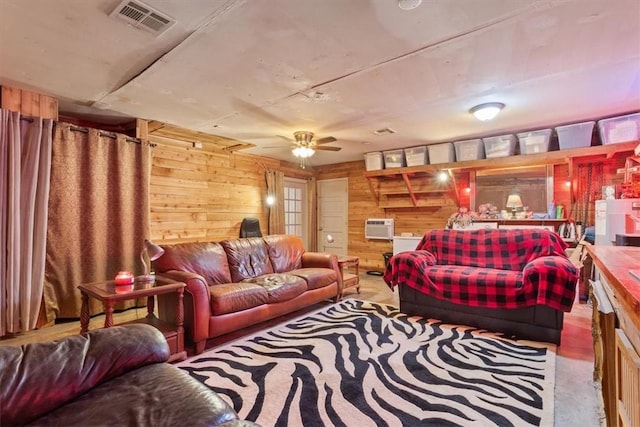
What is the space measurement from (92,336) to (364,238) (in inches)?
217

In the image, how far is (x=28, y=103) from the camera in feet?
10.1

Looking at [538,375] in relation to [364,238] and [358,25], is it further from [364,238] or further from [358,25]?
[364,238]

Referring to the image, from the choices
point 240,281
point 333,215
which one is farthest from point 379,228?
point 240,281

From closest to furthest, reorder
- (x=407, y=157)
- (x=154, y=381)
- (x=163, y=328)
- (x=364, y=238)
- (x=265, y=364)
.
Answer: (x=154, y=381), (x=265, y=364), (x=163, y=328), (x=407, y=157), (x=364, y=238)

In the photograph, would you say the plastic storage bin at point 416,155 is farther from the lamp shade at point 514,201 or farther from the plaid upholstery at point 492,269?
the plaid upholstery at point 492,269

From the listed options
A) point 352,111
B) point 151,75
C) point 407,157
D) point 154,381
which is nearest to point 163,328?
point 154,381

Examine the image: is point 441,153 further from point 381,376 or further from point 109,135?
point 109,135

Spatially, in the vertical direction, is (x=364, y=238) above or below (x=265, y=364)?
above

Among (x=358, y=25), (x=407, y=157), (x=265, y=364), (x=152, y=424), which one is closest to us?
(x=152, y=424)

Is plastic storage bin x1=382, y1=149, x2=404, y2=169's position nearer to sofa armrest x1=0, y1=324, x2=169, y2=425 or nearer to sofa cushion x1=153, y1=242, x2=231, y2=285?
sofa cushion x1=153, y1=242, x2=231, y2=285

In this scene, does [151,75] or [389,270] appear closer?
[151,75]

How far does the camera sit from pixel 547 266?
2.75 m

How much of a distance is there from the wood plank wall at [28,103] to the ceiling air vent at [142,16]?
76.2 inches

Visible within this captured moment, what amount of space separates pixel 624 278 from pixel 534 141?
3.97 m
